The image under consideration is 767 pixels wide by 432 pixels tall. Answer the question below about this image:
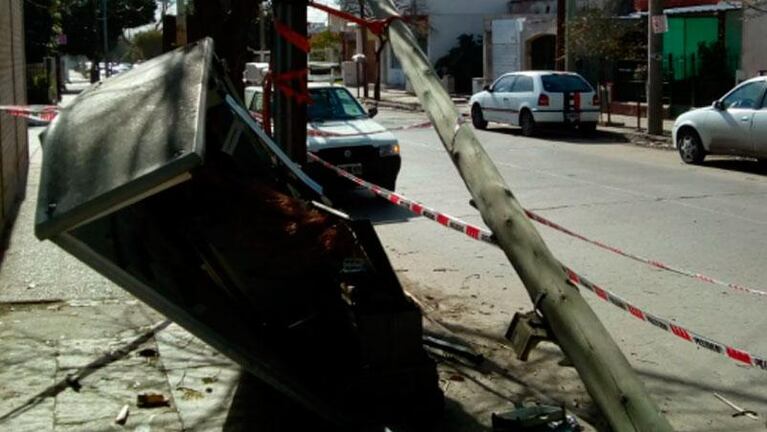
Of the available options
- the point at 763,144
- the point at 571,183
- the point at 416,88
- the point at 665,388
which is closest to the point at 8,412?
the point at 416,88

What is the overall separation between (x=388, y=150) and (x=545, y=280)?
10.6 meters

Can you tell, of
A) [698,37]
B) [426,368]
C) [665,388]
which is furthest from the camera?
[698,37]

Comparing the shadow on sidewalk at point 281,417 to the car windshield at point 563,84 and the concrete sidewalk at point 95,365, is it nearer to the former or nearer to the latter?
the concrete sidewalk at point 95,365

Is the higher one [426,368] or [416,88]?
[416,88]

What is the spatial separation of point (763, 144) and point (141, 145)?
48.0 ft

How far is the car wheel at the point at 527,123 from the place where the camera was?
24.5 m

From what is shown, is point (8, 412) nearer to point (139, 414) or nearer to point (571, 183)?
point (139, 414)

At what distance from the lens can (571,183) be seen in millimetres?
15828

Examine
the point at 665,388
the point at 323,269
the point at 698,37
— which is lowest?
the point at 665,388

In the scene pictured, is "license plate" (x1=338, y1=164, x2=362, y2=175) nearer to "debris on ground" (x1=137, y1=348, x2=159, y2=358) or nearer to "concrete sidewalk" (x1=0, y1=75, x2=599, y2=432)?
"concrete sidewalk" (x1=0, y1=75, x2=599, y2=432)

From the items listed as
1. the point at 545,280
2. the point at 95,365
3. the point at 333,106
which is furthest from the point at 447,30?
the point at 545,280

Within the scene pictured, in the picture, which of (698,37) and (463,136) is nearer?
(463,136)

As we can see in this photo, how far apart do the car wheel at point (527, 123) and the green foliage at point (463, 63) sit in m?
20.7

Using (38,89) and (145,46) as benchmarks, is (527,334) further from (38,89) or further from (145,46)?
(145,46)
